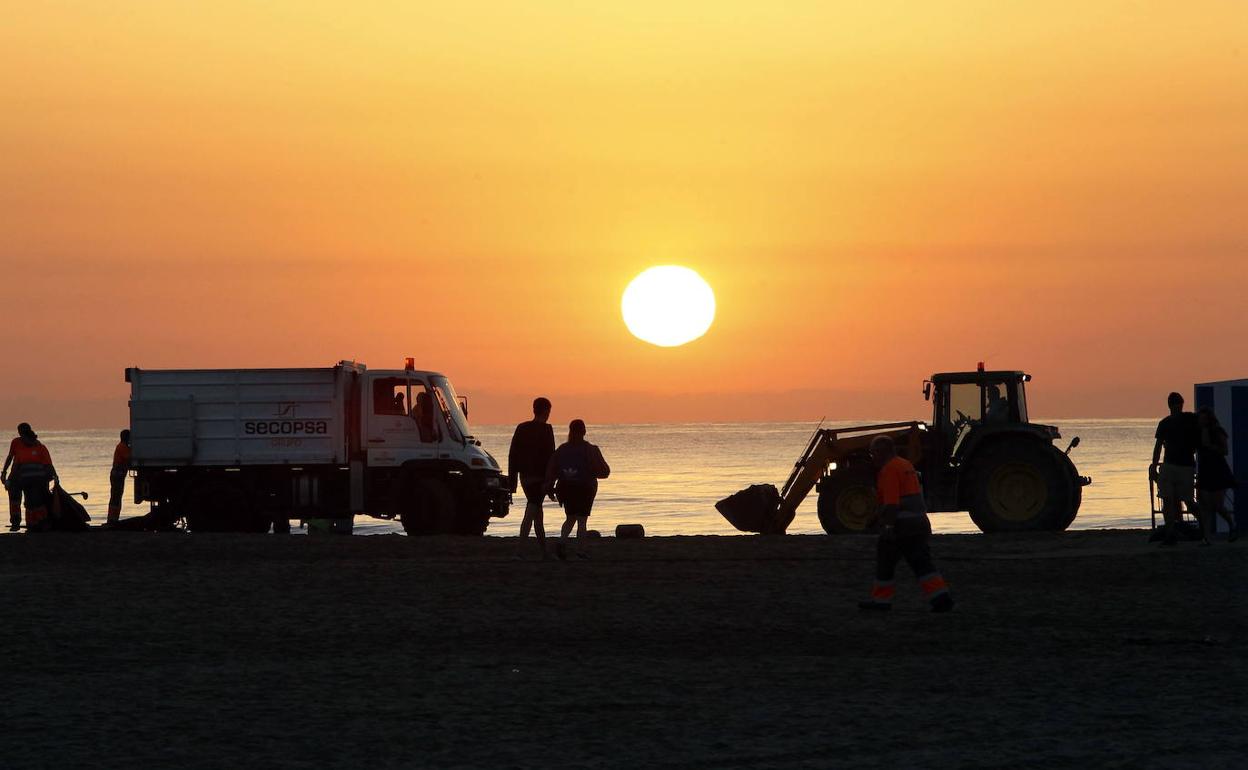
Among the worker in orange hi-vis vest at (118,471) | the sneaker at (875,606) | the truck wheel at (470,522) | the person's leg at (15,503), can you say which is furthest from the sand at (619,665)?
the worker in orange hi-vis vest at (118,471)

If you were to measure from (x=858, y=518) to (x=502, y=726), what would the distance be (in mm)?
16807

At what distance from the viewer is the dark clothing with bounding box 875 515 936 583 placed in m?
14.1

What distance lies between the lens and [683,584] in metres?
16.8

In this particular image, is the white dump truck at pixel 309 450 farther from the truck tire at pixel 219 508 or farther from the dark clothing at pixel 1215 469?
the dark clothing at pixel 1215 469

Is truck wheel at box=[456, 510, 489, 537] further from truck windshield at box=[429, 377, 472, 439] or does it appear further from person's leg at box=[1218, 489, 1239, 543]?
person's leg at box=[1218, 489, 1239, 543]

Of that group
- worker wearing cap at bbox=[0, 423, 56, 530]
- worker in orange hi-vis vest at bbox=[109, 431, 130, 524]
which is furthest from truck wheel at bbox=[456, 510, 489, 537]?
worker wearing cap at bbox=[0, 423, 56, 530]

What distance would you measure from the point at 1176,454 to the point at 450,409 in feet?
36.9

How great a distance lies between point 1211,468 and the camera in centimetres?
2091

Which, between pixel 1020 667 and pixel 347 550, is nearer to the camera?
pixel 1020 667

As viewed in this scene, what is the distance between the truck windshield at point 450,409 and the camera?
26031 mm

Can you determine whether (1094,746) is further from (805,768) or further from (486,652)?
(486,652)

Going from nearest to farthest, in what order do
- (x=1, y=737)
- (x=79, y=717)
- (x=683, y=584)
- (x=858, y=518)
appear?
1. (x=1, y=737)
2. (x=79, y=717)
3. (x=683, y=584)
4. (x=858, y=518)

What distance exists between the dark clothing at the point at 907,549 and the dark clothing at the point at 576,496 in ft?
17.6

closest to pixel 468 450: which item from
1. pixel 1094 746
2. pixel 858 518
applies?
pixel 858 518
